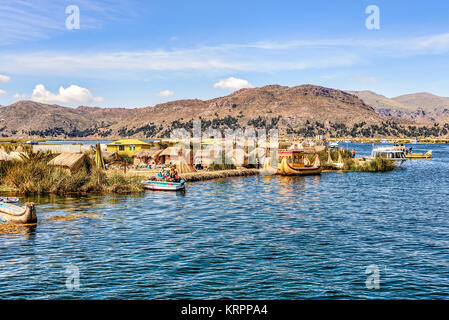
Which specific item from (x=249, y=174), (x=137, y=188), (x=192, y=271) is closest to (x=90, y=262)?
(x=192, y=271)

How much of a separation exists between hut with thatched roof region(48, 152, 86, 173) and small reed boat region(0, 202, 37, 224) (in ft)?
52.8

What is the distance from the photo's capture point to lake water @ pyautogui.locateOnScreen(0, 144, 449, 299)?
1507cm

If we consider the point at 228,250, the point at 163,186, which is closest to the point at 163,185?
the point at 163,186

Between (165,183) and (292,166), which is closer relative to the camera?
(165,183)

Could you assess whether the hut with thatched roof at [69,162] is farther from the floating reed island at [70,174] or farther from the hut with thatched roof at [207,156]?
the hut with thatched roof at [207,156]

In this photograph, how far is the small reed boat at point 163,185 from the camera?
41.8 m

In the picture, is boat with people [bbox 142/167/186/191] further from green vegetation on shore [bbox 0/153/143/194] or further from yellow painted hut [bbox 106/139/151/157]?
yellow painted hut [bbox 106/139/151/157]

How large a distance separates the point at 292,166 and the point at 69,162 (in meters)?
32.8

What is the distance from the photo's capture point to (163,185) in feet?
137

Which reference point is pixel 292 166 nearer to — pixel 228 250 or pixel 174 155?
pixel 174 155

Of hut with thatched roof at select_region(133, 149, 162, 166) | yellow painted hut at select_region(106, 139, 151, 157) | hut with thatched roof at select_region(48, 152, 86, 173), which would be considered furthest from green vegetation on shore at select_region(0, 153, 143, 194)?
yellow painted hut at select_region(106, 139, 151, 157)

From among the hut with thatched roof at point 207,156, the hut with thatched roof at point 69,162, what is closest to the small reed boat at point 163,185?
the hut with thatched roof at point 69,162

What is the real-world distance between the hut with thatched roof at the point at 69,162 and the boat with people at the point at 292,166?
28798 mm

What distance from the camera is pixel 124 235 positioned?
23547 millimetres
